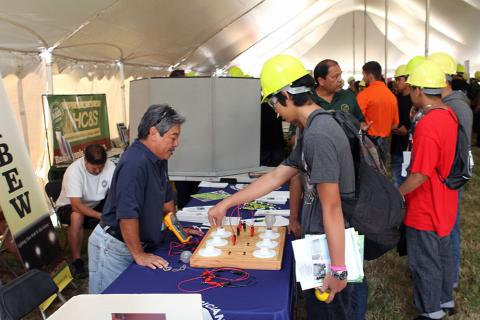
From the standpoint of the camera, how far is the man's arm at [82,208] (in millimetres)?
3531

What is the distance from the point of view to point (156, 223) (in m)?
2.01

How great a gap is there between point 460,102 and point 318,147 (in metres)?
1.66

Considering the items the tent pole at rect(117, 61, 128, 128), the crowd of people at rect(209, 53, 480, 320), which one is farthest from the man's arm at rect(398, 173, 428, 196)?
the tent pole at rect(117, 61, 128, 128)

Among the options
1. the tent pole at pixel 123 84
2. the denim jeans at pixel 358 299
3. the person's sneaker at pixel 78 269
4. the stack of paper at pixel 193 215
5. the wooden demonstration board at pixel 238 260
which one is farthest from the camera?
the tent pole at pixel 123 84

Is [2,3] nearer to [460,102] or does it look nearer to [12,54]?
[12,54]

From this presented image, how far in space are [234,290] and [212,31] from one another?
7.89 meters

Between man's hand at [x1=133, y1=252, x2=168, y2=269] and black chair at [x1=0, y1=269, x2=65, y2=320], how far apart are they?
0.34 meters

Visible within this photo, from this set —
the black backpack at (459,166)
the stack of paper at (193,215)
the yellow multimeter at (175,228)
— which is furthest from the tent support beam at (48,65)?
the black backpack at (459,166)

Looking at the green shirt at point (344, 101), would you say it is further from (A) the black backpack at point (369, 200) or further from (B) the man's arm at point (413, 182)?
(A) the black backpack at point (369, 200)

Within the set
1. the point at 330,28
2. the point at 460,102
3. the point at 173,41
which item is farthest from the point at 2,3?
the point at 330,28

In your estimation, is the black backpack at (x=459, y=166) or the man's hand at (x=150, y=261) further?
the black backpack at (x=459, y=166)

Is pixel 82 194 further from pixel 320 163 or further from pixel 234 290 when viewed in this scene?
pixel 320 163

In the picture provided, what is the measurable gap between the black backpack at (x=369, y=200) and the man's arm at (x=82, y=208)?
2461 mm

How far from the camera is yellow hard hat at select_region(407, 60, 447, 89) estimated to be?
231 centimetres
